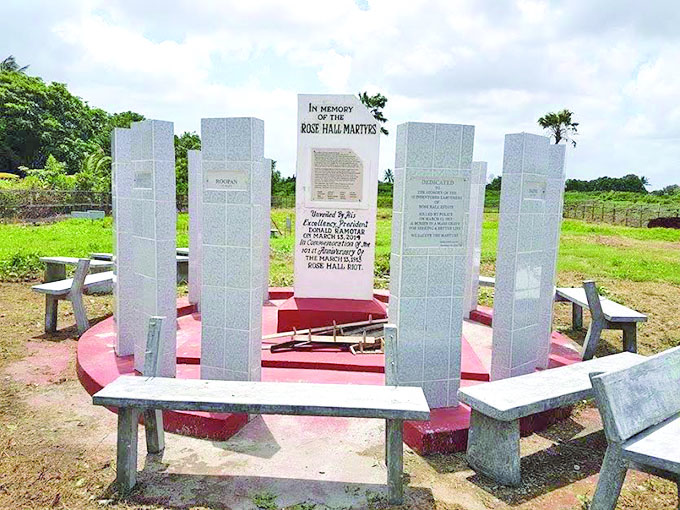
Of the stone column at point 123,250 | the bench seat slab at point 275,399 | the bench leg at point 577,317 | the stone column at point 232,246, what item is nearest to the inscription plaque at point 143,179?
the stone column at point 123,250

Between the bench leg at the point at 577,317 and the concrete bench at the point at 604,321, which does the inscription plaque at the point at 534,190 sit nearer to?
the concrete bench at the point at 604,321

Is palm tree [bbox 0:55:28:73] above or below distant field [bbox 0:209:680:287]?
above

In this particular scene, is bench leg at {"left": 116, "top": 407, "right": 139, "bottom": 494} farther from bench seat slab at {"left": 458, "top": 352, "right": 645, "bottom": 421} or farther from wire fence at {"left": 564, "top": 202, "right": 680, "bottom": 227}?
wire fence at {"left": 564, "top": 202, "right": 680, "bottom": 227}

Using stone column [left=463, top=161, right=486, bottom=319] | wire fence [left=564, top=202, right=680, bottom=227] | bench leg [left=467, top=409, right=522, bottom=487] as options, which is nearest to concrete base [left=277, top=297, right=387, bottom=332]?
stone column [left=463, top=161, right=486, bottom=319]

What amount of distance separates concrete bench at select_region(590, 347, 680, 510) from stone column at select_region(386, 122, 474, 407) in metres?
1.43

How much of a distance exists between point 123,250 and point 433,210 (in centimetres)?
317

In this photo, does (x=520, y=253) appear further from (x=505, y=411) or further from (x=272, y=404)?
(x=272, y=404)

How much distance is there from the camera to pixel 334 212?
6387 millimetres

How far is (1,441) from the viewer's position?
388 cm

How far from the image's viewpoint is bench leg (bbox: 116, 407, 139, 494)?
127 inches

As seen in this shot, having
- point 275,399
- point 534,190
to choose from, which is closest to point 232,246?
point 275,399

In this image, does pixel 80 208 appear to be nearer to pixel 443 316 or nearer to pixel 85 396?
pixel 85 396

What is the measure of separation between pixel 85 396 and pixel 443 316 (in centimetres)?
320

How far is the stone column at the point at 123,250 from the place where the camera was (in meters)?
5.22
